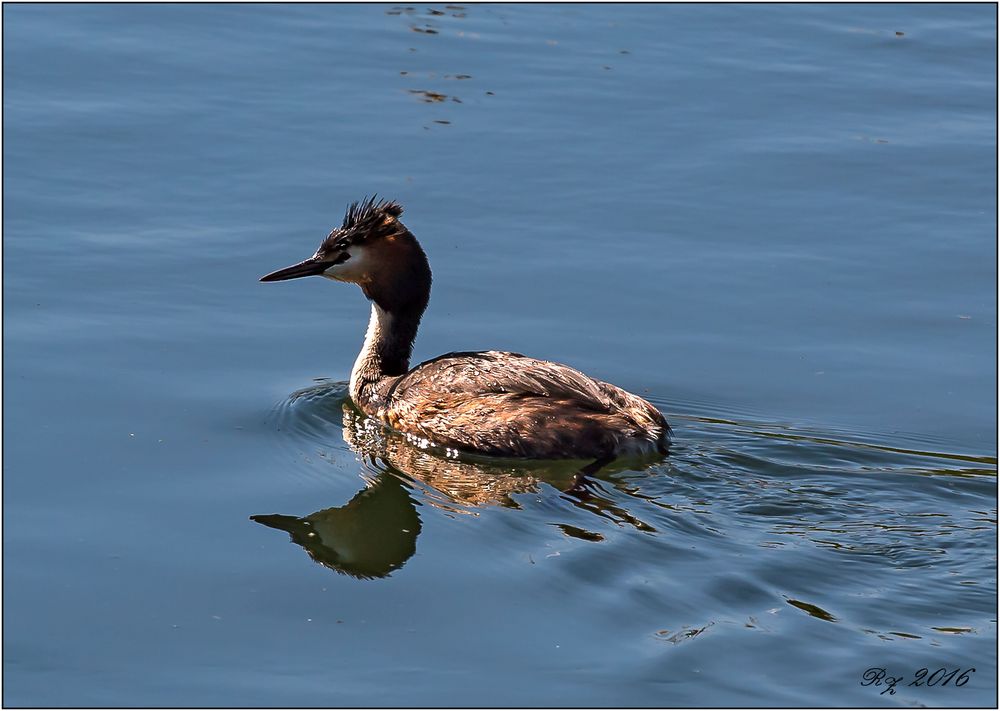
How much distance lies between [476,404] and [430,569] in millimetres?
1758

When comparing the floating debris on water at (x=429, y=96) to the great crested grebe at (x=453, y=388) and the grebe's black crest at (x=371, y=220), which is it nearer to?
the great crested grebe at (x=453, y=388)

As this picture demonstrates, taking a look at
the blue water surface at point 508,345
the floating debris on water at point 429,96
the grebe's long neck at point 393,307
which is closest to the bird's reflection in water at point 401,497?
the blue water surface at point 508,345

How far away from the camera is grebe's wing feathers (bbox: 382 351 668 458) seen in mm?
8727

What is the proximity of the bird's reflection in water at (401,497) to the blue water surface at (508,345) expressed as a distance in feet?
0.13

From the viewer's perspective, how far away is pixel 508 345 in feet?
33.8

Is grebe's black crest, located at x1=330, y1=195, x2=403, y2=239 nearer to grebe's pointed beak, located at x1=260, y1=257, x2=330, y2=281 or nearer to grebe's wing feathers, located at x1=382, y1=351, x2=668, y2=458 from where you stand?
grebe's pointed beak, located at x1=260, y1=257, x2=330, y2=281

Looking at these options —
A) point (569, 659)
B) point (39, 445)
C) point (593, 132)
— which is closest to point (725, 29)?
point (593, 132)

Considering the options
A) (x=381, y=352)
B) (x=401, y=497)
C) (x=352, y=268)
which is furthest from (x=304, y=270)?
(x=401, y=497)

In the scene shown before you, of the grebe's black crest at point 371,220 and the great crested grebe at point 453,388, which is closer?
the great crested grebe at point 453,388

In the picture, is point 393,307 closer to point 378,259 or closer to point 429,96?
point 378,259

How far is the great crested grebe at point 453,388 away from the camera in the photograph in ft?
28.7

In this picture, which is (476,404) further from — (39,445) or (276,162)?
(276,162)

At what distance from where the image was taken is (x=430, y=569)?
7488mm

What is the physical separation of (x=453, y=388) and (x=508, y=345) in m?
1.12
